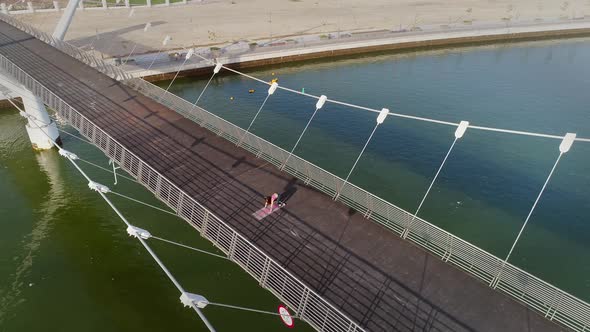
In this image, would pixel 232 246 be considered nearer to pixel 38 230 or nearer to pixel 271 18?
pixel 38 230

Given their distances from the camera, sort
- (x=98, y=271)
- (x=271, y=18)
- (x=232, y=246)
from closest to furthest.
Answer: (x=232, y=246), (x=98, y=271), (x=271, y=18)

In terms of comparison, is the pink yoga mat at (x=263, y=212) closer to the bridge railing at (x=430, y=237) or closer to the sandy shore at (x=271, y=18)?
the bridge railing at (x=430, y=237)

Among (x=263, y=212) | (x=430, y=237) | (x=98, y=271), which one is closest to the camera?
(x=430, y=237)

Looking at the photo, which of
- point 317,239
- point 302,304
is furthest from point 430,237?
point 302,304

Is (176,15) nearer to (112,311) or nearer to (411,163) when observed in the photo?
(411,163)

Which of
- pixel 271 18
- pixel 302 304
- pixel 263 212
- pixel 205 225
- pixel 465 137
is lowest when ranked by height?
pixel 302 304

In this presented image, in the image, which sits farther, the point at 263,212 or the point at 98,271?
the point at 98,271

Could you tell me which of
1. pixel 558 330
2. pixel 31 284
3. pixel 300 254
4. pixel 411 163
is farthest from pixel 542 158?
pixel 31 284
